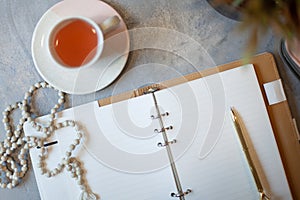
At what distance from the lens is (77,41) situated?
22.4 inches

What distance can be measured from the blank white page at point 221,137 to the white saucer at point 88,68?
0.27ft

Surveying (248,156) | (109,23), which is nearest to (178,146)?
(248,156)

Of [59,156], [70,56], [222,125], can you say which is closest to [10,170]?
[59,156]

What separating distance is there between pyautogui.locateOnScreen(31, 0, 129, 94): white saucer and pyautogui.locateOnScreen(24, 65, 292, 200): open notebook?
0.04m

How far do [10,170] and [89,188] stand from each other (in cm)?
13

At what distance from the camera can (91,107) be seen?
1.94ft

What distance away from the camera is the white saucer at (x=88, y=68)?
1.91 feet

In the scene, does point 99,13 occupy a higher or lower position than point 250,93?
higher

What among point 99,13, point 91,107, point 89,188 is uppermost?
point 99,13

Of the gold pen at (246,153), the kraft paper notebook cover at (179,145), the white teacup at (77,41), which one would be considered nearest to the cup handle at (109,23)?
the white teacup at (77,41)

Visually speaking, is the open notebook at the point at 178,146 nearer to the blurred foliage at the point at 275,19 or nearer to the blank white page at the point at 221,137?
the blank white page at the point at 221,137

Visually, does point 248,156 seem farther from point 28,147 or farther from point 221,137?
point 28,147

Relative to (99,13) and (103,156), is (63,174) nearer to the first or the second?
(103,156)

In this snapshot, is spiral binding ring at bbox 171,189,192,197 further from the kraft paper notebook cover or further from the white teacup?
the white teacup
